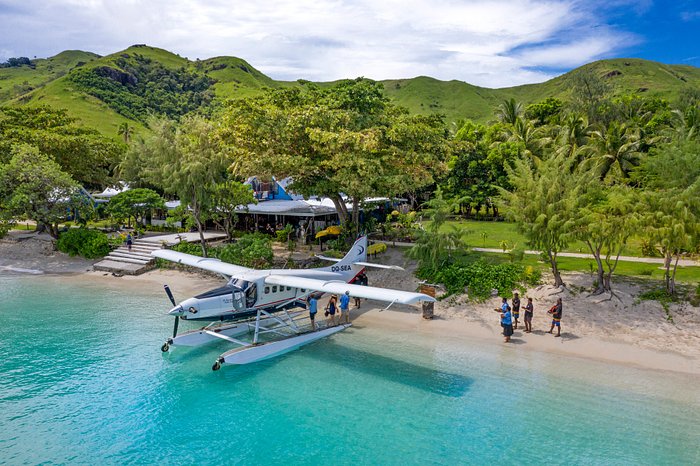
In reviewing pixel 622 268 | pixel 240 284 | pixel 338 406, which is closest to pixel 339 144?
pixel 240 284

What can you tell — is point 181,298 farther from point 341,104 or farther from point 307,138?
point 341,104

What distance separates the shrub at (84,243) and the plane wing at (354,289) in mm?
22324

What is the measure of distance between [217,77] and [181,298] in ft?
552

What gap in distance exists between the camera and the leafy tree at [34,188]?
32219mm

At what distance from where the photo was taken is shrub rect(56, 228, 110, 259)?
33062 mm

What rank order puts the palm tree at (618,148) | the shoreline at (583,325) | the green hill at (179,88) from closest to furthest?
the shoreline at (583,325) < the palm tree at (618,148) < the green hill at (179,88)

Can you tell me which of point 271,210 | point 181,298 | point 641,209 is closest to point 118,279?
point 181,298

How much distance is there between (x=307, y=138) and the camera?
2670cm

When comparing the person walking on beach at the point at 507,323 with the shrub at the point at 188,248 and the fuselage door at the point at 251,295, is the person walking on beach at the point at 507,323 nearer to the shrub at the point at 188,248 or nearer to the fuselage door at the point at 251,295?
the fuselage door at the point at 251,295

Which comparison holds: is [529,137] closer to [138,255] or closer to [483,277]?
→ [483,277]

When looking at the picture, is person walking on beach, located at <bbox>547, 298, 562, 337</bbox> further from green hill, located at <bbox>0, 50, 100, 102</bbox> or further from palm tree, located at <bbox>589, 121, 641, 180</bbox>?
green hill, located at <bbox>0, 50, 100, 102</bbox>

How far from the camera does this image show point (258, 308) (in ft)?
57.9

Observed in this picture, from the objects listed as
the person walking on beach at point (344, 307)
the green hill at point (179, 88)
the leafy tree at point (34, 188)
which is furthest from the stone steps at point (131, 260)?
the green hill at point (179, 88)

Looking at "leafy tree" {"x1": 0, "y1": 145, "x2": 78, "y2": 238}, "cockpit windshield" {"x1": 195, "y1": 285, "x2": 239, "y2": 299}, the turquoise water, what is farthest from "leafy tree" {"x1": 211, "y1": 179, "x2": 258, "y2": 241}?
"cockpit windshield" {"x1": 195, "y1": 285, "x2": 239, "y2": 299}
